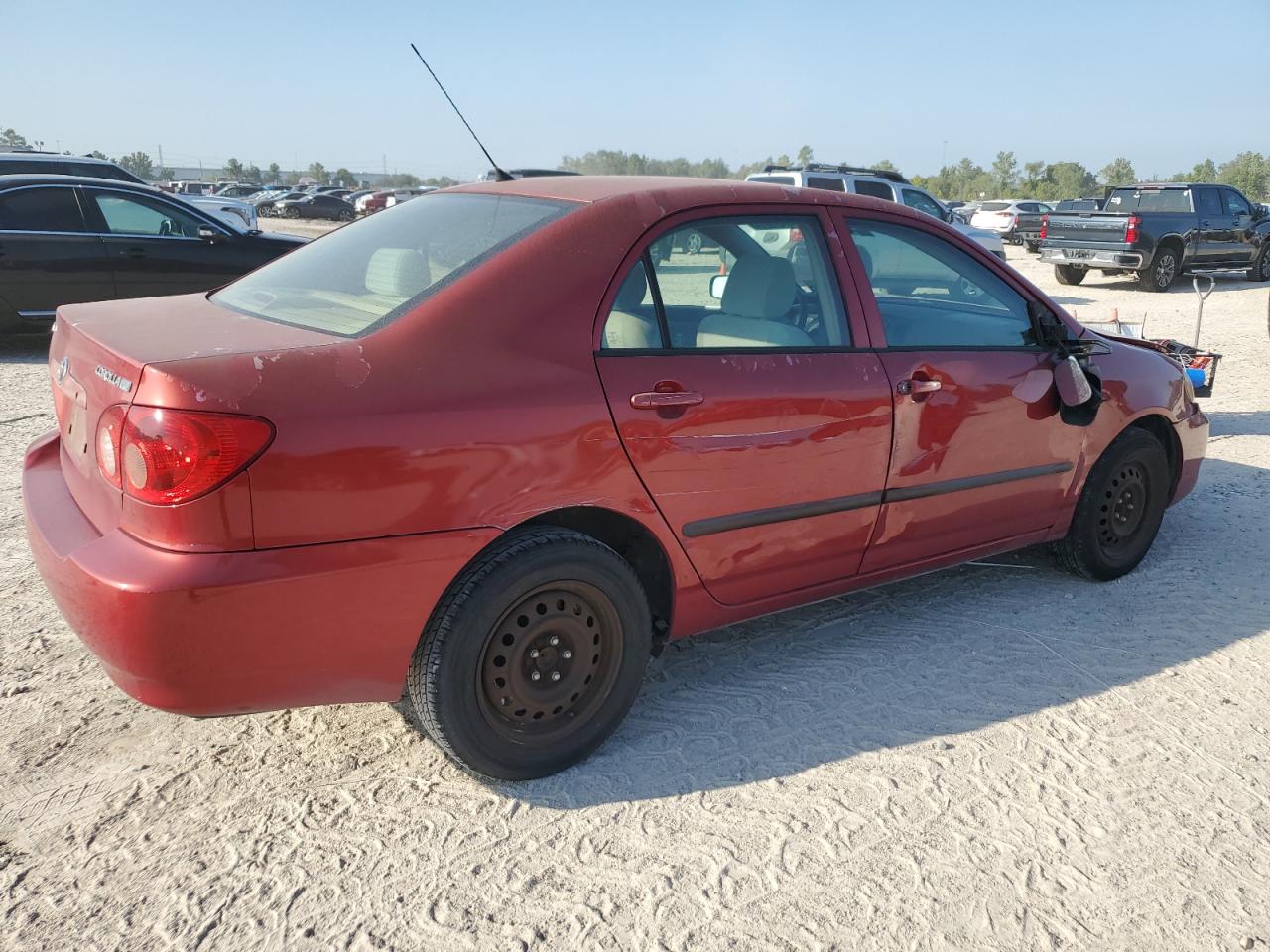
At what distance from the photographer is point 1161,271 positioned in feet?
59.3

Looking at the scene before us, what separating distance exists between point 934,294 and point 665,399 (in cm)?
154

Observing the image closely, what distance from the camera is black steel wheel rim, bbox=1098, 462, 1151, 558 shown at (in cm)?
437

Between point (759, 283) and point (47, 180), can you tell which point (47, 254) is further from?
point (759, 283)

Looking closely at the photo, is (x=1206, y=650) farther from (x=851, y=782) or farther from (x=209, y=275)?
(x=209, y=275)

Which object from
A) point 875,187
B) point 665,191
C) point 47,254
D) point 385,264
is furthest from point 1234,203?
point 385,264

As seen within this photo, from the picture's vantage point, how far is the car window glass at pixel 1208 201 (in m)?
18.5

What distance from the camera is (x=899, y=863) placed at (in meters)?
2.57

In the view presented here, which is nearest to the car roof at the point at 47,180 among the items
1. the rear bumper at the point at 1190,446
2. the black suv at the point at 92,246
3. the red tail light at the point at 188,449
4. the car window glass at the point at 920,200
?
the black suv at the point at 92,246

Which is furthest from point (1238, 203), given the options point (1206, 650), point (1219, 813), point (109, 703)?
point (109, 703)

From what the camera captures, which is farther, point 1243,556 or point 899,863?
point 1243,556

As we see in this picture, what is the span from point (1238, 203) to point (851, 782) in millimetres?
20513

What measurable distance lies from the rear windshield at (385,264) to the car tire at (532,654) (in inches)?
29.2

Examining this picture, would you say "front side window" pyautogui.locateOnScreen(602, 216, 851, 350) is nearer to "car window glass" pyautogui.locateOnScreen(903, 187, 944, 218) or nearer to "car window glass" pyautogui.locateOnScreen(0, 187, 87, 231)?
"car window glass" pyautogui.locateOnScreen(0, 187, 87, 231)

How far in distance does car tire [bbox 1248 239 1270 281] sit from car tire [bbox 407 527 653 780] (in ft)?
Result: 69.3
